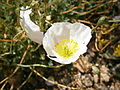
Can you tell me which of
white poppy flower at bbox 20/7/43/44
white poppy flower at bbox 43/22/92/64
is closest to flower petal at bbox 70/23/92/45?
white poppy flower at bbox 43/22/92/64

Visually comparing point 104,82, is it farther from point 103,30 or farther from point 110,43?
point 103,30

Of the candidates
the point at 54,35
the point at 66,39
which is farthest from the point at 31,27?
the point at 66,39

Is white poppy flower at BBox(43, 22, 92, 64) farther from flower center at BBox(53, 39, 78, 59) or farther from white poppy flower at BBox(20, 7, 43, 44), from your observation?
white poppy flower at BBox(20, 7, 43, 44)

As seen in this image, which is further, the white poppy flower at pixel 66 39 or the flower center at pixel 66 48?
the flower center at pixel 66 48

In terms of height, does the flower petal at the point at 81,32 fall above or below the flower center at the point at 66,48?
above

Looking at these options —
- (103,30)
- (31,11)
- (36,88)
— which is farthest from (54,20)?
(36,88)

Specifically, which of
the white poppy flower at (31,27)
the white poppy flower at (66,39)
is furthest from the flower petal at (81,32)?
the white poppy flower at (31,27)

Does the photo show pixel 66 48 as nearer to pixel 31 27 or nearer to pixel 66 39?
pixel 66 39

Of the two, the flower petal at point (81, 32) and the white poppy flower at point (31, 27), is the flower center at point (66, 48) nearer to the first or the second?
the flower petal at point (81, 32)
